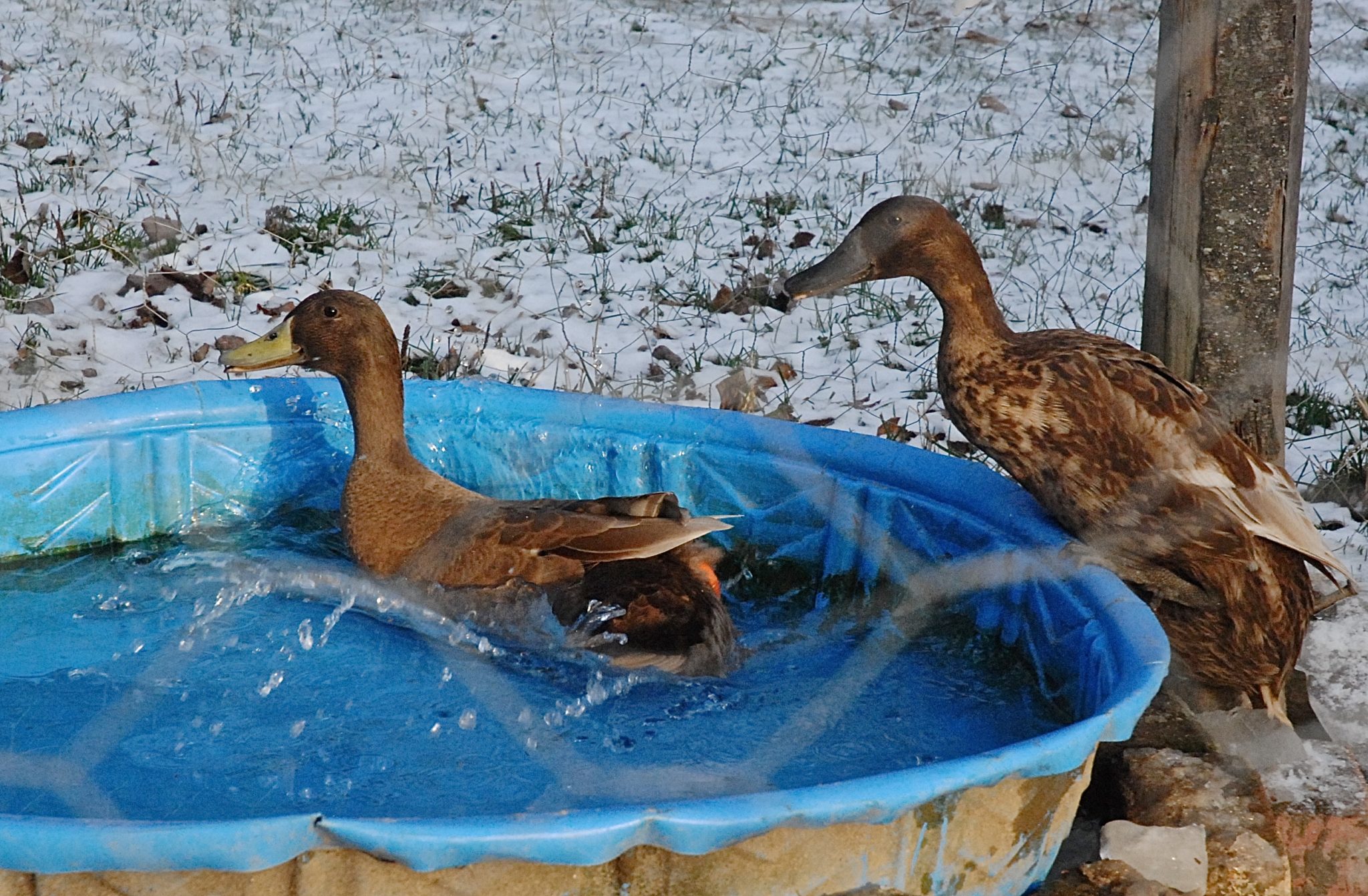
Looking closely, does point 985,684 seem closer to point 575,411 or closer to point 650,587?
point 650,587

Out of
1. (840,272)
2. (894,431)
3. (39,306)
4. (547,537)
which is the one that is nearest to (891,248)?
(840,272)

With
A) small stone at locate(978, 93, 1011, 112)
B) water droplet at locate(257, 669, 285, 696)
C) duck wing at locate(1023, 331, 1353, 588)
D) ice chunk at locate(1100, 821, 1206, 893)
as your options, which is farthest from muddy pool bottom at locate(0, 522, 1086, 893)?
small stone at locate(978, 93, 1011, 112)

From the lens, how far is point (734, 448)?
12.8 ft

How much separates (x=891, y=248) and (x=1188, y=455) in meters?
0.83

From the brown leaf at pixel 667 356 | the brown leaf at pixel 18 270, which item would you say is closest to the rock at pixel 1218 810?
the brown leaf at pixel 667 356

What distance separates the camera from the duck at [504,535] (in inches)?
130

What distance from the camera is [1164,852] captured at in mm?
2557

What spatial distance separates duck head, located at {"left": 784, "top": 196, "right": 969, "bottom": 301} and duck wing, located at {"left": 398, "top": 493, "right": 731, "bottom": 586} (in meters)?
0.64

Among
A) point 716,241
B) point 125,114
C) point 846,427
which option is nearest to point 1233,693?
point 846,427

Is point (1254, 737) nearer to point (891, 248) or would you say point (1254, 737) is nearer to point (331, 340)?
point (891, 248)

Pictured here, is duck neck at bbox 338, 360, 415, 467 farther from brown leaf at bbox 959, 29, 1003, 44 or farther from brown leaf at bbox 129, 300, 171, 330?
brown leaf at bbox 959, 29, 1003, 44

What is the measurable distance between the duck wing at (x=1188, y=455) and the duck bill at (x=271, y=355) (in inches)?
79.8

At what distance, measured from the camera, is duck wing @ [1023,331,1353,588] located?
3.10 metres

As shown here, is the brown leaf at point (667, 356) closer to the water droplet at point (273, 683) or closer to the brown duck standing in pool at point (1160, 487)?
the brown duck standing in pool at point (1160, 487)
